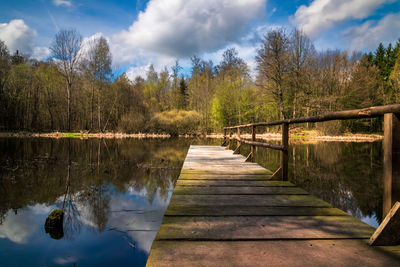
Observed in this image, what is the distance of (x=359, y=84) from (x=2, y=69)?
111 ft

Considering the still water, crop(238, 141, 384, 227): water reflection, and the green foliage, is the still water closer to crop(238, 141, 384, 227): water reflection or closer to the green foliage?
crop(238, 141, 384, 227): water reflection

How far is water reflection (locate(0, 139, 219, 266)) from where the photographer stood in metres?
1.93

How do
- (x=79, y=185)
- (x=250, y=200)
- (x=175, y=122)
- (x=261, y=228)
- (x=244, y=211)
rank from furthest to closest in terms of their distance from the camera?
(x=175, y=122), (x=79, y=185), (x=250, y=200), (x=244, y=211), (x=261, y=228)

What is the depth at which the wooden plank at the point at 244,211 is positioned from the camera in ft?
5.52

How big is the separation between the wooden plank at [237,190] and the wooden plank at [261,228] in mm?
684

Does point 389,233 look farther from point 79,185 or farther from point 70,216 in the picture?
point 79,185

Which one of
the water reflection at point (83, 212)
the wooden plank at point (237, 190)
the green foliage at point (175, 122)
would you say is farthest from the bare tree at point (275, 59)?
the wooden plank at point (237, 190)

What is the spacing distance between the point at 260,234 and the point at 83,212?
2.58m

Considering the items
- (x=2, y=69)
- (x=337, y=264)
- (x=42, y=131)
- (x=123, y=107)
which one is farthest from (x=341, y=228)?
(x=2, y=69)

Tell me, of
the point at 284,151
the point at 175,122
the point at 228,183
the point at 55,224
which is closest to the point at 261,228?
the point at 228,183

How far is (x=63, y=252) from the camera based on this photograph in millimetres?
1955

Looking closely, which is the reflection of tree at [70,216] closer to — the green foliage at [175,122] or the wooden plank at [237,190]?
the wooden plank at [237,190]

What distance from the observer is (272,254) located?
3.63 feet

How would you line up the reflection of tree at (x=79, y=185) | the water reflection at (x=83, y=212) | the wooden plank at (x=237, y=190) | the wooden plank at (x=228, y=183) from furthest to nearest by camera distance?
the reflection of tree at (x=79, y=185)
the wooden plank at (x=228, y=183)
the wooden plank at (x=237, y=190)
the water reflection at (x=83, y=212)
